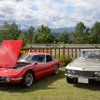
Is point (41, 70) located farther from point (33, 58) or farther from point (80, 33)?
point (80, 33)

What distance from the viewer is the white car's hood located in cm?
777

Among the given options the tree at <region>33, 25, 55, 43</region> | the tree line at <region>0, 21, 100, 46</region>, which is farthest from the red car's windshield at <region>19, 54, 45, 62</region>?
the tree at <region>33, 25, 55, 43</region>

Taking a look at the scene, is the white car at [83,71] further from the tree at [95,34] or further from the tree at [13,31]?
the tree at [95,34]

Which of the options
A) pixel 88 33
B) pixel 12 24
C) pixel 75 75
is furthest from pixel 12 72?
pixel 88 33

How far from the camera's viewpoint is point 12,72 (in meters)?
7.70

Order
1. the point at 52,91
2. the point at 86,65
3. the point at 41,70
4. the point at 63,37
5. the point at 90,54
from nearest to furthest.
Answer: the point at 52,91, the point at 86,65, the point at 41,70, the point at 90,54, the point at 63,37

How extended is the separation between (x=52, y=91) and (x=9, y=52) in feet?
7.70

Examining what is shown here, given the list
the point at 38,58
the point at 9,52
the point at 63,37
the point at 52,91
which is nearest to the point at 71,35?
the point at 63,37

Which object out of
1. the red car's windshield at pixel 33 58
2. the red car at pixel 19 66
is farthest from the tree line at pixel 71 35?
the red car at pixel 19 66

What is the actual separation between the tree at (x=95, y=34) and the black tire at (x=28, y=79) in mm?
66095

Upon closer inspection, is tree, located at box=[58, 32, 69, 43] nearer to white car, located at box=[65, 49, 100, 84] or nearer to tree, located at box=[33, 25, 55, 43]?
tree, located at box=[33, 25, 55, 43]

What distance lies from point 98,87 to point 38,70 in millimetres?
2457

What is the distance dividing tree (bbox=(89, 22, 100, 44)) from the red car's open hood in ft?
216

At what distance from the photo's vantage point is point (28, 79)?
8141 millimetres
